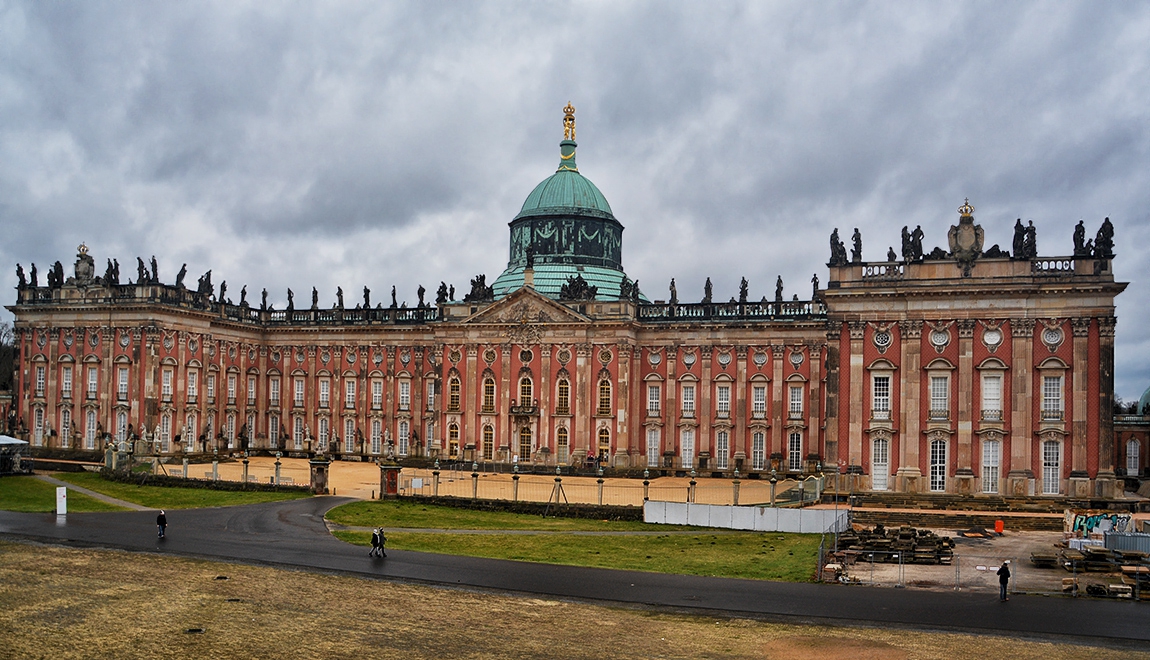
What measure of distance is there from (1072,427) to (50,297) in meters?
78.5

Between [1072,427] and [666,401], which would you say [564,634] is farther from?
[666,401]

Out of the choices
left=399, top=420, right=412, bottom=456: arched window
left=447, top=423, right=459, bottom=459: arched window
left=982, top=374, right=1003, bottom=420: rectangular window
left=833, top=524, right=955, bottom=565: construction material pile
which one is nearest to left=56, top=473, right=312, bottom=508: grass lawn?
left=447, top=423, right=459, bottom=459: arched window

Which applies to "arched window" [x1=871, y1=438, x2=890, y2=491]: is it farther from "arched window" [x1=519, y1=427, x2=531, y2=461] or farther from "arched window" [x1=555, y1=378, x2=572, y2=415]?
"arched window" [x1=519, y1=427, x2=531, y2=461]

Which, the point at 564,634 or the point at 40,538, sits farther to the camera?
the point at 40,538

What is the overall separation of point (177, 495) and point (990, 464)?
1864 inches

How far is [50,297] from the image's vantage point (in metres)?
84.2

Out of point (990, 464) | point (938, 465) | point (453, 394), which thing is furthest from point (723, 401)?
point (990, 464)

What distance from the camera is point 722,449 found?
→ 3054 inches

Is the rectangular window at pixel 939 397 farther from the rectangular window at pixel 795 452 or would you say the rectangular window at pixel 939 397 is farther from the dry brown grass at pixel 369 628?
the dry brown grass at pixel 369 628

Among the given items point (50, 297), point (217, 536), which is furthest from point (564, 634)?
point (50, 297)

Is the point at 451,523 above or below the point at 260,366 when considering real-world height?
below

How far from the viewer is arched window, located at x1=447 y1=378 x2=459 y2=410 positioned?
83.5 m

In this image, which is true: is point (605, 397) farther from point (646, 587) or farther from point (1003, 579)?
point (1003, 579)

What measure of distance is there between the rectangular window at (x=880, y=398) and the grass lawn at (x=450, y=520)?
17870mm
